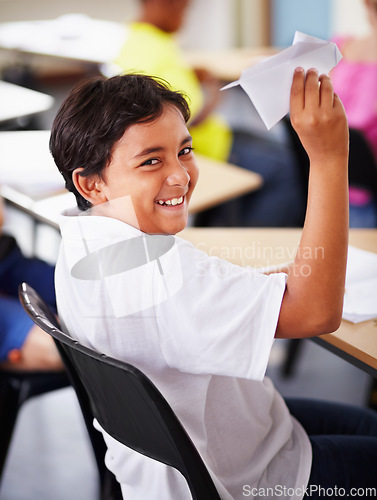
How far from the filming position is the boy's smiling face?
0.85 meters

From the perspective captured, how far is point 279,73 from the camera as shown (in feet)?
2.73

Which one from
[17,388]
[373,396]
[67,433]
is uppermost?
[17,388]

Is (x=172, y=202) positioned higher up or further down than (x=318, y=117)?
further down

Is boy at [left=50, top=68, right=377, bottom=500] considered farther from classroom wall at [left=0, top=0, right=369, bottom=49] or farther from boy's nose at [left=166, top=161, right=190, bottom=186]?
classroom wall at [left=0, top=0, right=369, bottom=49]

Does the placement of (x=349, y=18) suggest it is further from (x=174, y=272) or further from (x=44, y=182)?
(x=174, y=272)

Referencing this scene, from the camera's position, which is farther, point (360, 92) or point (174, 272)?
point (360, 92)

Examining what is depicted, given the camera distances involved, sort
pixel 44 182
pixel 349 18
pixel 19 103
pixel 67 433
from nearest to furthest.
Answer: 1. pixel 44 182
2. pixel 67 433
3. pixel 19 103
4. pixel 349 18

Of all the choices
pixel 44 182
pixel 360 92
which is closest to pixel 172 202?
pixel 44 182

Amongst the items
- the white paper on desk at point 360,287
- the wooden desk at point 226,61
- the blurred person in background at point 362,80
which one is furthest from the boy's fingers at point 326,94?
the wooden desk at point 226,61

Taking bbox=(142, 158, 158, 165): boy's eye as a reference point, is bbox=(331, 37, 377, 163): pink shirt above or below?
→ below

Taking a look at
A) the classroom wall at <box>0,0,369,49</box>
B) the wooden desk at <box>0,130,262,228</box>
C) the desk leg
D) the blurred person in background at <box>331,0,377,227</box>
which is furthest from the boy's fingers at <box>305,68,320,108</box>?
the classroom wall at <box>0,0,369,49</box>

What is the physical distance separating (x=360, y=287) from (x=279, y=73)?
54 centimetres

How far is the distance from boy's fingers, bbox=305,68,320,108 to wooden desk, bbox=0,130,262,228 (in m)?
0.96

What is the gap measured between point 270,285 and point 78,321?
282mm
